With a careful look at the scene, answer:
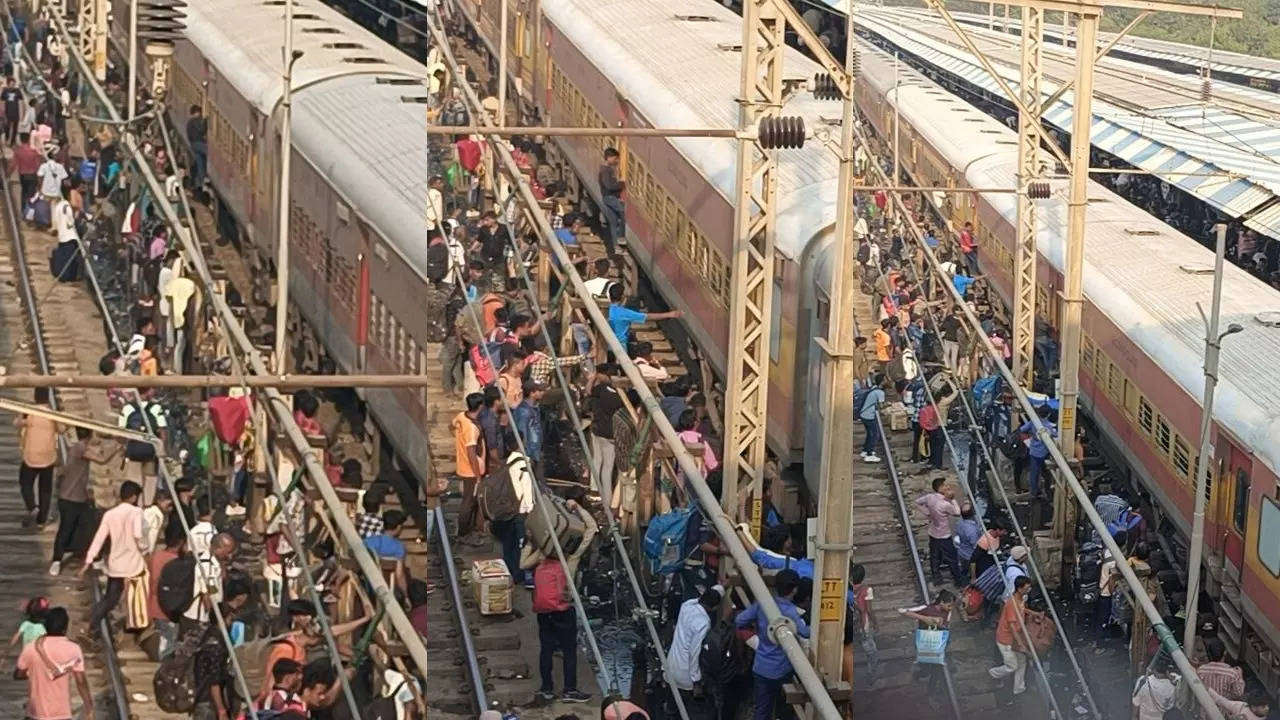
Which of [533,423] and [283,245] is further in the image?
[533,423]

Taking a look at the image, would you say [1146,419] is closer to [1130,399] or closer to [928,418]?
[1130,399]

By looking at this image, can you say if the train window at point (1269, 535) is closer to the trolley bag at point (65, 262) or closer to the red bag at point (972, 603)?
the red bag at point (972, 603)

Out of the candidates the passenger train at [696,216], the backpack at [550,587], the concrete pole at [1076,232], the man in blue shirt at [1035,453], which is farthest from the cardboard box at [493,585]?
the concrete pole at [1076,232]

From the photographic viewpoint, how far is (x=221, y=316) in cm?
183

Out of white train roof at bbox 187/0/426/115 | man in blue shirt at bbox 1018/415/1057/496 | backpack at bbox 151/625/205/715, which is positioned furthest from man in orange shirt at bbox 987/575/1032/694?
backpack at bbox 151/625/205/715

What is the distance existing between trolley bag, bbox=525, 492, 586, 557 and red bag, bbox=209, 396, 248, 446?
251 centimetres

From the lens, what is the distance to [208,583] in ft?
5.76

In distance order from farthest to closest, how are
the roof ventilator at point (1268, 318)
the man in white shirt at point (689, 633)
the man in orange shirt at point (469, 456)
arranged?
1. the roof ventilator at point (1268, 318)
2. the man in white shirt at point (689, 633)
3. the man in orange shirt at point (469, 456)

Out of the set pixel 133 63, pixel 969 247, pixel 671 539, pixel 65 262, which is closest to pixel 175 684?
pixel 65 262

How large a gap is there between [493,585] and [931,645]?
6.37 feet

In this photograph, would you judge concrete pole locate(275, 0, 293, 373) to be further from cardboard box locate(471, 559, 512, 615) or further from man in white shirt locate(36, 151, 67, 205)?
cardboard box locate(471, 559, 512, 615)

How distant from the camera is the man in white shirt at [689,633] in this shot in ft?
15.1

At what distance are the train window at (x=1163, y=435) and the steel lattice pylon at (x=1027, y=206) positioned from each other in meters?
0.64

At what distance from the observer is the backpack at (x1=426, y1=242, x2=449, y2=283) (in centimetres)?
421
